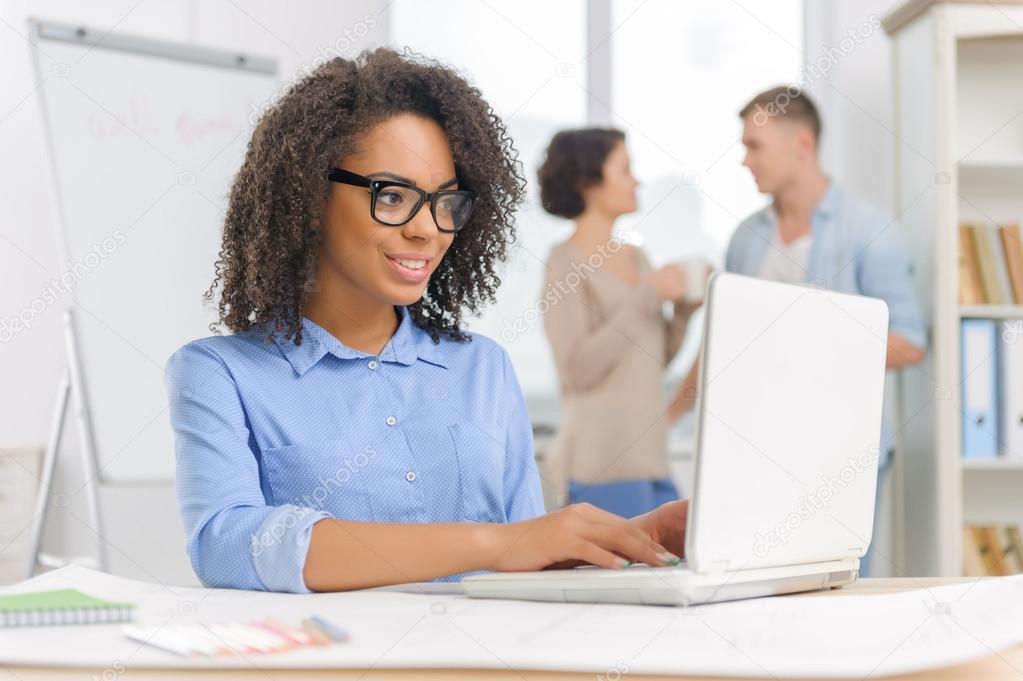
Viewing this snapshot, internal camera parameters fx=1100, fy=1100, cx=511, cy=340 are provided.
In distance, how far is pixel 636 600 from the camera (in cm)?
91

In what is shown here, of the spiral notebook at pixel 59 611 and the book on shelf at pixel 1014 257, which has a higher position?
the book on shelf at pixel 1014 257

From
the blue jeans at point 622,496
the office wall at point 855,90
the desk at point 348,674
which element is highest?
the office wall at point 855,90

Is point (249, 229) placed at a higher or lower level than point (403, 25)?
lower

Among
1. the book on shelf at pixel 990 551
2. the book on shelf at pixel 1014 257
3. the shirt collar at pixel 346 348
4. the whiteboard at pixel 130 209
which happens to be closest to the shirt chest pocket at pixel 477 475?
the shirt collar at pixel 346 348

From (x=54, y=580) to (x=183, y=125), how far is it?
218cm

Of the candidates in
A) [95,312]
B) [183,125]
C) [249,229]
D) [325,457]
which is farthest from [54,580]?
[183,125]

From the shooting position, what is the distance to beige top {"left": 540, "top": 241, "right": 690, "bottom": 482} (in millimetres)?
2664

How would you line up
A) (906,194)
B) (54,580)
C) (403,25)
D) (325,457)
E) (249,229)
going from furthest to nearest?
(403,25), (906,194), (249,229), (325,457), (54,580)

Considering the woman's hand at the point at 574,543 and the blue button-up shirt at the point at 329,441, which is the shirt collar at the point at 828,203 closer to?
the blue button-up shirt at the point at 329,441

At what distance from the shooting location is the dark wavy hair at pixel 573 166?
2.84 metres

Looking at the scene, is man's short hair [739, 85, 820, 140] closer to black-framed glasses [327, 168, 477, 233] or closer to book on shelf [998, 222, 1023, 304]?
book on shelf [998, 222, 1023, 304]

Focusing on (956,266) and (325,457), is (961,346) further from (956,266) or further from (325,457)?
(325,457)

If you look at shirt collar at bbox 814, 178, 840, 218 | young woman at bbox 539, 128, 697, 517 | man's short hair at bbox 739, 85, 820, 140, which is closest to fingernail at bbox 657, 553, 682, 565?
young woman at bbox 539, 128, 697, 517

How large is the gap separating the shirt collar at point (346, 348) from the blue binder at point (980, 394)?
85.2 inches
